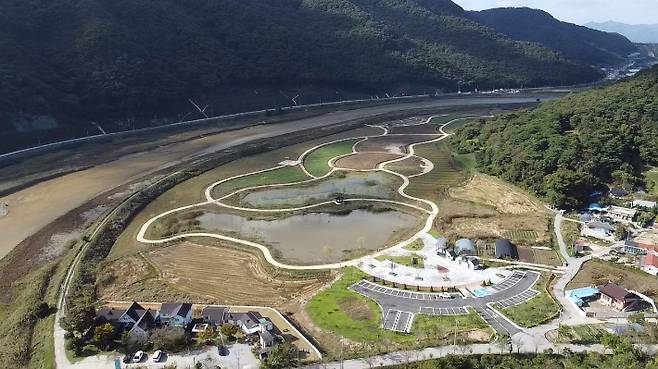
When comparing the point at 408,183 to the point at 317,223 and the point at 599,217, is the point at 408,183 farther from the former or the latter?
the point at 599,217

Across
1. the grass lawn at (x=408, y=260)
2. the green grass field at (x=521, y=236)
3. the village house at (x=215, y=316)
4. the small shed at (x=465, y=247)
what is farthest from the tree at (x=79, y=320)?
the green grass field at (x=521, y=236)

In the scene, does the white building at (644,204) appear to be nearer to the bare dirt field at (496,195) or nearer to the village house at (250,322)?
the bare dirt field at (496,195)

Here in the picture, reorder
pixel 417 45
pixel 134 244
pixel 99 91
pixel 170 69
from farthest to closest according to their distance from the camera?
1. pixel 417 45
2. pixel 170 69
3. pixel 99 91
4. pixel 134 244

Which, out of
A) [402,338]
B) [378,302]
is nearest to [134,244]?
[378,302]

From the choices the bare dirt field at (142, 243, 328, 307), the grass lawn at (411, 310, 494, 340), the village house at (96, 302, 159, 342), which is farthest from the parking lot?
the village house at (96, 302, 159, 342)

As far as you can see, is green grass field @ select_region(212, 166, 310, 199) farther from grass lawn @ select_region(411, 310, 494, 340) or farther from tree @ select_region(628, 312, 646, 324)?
tree @ select_region(628, 312, 646, 324)
